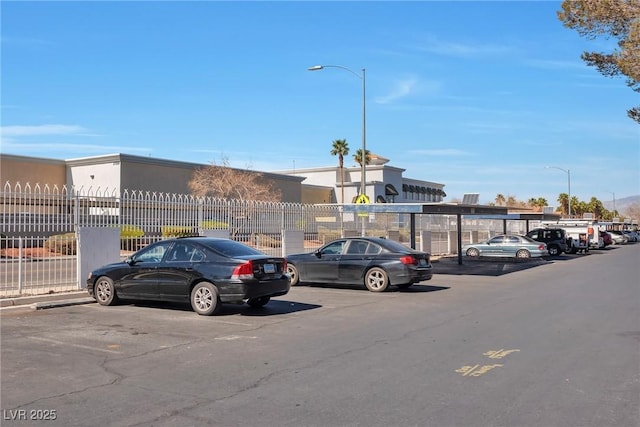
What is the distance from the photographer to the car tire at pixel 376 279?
51.4 feet

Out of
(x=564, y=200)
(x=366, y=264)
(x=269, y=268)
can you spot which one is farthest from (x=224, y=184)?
(x=564, y=200)

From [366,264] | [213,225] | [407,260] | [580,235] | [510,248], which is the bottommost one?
[510,248]

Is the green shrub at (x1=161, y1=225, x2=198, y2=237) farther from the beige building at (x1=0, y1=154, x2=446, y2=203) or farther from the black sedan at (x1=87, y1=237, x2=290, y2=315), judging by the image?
the beige building at (x1=0, y1=154, x2=446, y2=203)

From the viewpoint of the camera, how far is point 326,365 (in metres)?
7.34

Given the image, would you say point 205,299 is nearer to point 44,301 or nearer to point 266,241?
point 44,301

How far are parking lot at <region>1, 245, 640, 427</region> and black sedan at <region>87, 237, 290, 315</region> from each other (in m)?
0.37

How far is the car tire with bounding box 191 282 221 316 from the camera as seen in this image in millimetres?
11195

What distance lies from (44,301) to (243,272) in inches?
193

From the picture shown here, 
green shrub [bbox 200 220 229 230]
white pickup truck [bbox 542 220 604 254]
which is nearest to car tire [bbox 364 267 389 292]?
green shrub [bbox 200 220 229 230]

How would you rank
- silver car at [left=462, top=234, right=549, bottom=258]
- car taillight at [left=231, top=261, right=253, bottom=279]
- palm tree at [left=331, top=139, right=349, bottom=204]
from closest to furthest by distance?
car taillight at [left=231, top=261, right=253, bottom=279] → silver car at [left=462, top=234, right=549, bottom=258] → palm tree at [left=331, top=139, right=349, bottom=204]

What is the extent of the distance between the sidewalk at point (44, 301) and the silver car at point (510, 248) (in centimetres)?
2424

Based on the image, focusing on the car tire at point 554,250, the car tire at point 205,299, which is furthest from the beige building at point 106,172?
the car tire at point 205,299

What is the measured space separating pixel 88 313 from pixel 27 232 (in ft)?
11.3

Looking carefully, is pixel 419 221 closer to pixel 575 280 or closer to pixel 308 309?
pixel 575 280
